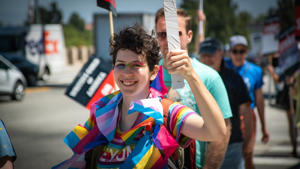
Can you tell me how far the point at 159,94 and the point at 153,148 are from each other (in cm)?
Result: 33

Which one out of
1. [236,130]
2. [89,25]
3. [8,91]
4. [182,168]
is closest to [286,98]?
[236,130]

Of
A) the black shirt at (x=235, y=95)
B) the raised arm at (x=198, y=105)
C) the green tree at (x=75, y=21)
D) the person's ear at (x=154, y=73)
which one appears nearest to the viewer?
the raised arm at (x=198, y=105)

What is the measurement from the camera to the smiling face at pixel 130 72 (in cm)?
191

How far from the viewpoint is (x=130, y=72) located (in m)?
1.89

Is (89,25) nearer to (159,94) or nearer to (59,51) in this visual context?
(59,51)

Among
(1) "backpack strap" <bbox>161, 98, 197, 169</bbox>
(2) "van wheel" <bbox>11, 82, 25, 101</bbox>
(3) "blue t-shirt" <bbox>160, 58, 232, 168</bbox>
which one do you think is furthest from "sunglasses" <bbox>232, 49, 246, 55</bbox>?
(2) "van wheel" <bbox>11, 82, 25, 101</bbox>

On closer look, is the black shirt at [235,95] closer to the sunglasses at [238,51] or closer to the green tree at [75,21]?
the sunglasses at [238,51]

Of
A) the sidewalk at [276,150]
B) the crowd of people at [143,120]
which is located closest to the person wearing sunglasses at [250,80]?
the sidewalk at [276,150]

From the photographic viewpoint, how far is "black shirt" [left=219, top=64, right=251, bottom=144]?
11.6 ft

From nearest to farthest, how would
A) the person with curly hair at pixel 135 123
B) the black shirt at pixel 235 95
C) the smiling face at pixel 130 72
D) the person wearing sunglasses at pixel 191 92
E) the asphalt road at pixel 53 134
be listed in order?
the person with curly hair at pixel 135 123 < the smiling face at pixel 130 72 < the asphalt road at pixel 53 134 < the person wearing sunglasses at pixel 191 92 < the black shirt at pixel 235 95

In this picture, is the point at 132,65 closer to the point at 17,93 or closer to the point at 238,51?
the point at 238,51

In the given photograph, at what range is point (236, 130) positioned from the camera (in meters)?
3.53

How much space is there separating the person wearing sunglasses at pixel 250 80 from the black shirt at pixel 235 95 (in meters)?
0.56

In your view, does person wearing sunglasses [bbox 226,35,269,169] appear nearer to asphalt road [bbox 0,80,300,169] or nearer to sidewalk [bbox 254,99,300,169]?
sidewalk [bbox 254,99,300,169]
